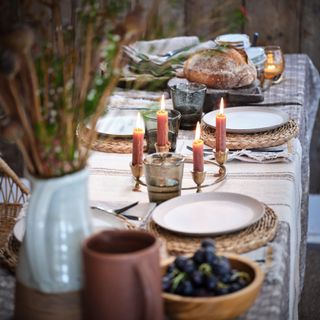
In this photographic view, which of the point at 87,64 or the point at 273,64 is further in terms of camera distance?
the point at 273,64

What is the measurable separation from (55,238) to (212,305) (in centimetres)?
23

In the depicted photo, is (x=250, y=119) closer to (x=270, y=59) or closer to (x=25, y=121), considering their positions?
(x=270, y=59)

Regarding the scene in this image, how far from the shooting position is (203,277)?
1.05m

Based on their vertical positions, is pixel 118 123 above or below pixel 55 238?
below

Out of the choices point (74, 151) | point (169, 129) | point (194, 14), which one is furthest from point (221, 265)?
point (194, 14)

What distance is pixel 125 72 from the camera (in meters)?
2.50

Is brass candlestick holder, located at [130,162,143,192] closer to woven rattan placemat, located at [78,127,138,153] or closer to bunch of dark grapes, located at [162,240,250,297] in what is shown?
woven rattan placemat, located at [78,127,138,153]

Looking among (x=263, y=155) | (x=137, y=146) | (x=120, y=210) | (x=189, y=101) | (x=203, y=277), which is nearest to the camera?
(x=203, y=277)

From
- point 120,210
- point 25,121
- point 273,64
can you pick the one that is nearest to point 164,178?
point 120,210

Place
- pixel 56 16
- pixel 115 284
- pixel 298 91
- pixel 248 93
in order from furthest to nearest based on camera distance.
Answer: pixel 298 91 < pixel 248 93 < pixel 56 16 < pixel 115 284

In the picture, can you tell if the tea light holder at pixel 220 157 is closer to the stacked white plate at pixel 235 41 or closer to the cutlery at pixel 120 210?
the cutlery at pixel 120 210

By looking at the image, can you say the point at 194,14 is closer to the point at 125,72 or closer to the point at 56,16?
the point at 125,72

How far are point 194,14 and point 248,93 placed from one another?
118 centimetres

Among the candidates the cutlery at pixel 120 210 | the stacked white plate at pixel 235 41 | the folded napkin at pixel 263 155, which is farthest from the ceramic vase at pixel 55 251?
the stacked white plate at pixel 235 41
